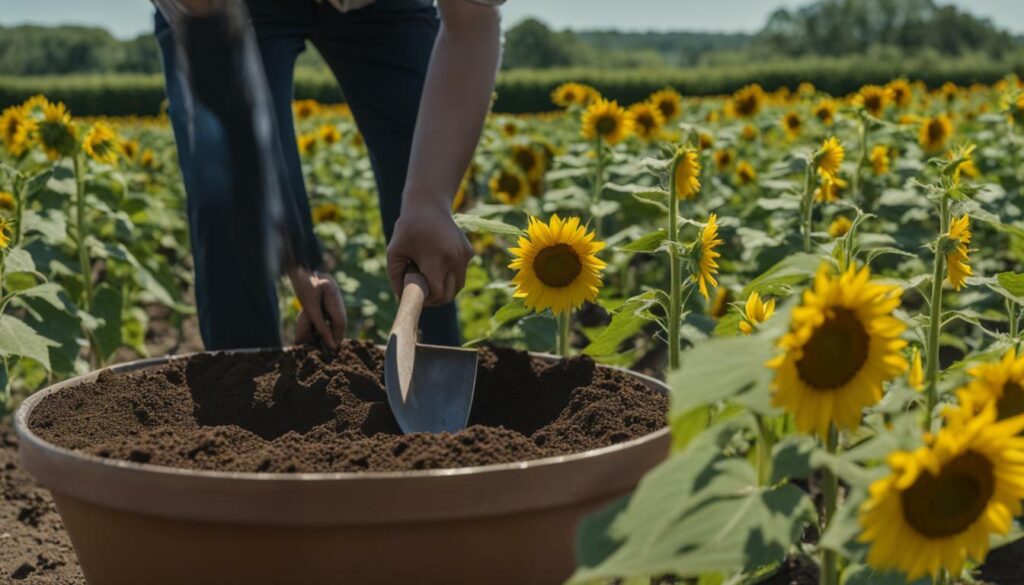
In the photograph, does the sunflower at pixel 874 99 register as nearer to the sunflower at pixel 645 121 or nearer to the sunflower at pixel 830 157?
the sunflower at pixel 645 121

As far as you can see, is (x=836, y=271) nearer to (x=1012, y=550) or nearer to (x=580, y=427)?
(x=580, y=427)

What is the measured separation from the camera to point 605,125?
396 cm

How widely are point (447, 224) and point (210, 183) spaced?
676mm

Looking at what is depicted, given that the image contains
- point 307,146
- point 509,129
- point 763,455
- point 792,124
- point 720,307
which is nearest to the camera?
point 763,455

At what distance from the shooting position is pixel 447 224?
1812 millimetres

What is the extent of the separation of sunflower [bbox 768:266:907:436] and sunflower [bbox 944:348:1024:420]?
15 cm

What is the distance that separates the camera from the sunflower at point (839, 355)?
110 centimetres

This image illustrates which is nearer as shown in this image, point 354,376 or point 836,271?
point 836,271

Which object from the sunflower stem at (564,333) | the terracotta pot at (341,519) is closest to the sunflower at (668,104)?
the sunflower stem at (564,333)

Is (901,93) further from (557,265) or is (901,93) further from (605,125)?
(557,265)

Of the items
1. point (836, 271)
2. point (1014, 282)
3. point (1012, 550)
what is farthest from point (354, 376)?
point (1012, 550)

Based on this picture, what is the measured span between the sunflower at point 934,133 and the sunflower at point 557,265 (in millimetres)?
3136

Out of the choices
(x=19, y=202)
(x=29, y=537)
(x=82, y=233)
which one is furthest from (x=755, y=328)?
(x=82, y=233)

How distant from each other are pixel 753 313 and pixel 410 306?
0.50 metres
